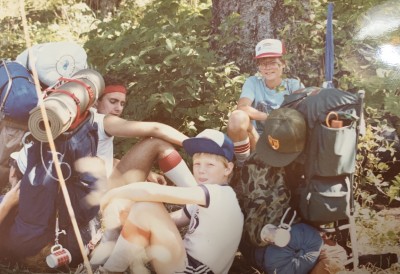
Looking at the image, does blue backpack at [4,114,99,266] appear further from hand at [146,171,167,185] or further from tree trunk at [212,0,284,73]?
tree trunk at [212,0,284,73]

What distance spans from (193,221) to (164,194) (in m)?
0.22

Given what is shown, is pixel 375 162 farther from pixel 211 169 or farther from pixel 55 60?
pixel 55 60

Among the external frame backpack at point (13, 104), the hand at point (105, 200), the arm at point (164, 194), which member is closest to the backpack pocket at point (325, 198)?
the arm at point (164, 194)

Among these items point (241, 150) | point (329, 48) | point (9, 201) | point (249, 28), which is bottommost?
point (9, 201)

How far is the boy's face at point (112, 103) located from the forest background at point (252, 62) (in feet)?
0.13

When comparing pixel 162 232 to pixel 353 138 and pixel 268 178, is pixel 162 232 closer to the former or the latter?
pixel 268 178

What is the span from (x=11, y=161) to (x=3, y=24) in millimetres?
806

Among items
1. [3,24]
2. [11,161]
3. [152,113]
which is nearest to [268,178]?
[152,113]

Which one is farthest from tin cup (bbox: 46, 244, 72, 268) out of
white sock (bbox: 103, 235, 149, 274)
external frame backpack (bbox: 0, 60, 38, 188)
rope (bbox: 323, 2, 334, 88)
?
rope (bbox: 323, 2, 334, 88)

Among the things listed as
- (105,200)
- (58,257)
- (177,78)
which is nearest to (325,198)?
(177,78)

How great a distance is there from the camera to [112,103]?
357 centimetres

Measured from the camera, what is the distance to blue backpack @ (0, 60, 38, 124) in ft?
11.7

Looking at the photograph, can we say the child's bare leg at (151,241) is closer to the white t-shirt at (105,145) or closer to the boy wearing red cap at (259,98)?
the white t-shirt at (105,145)

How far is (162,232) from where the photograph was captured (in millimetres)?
3361
